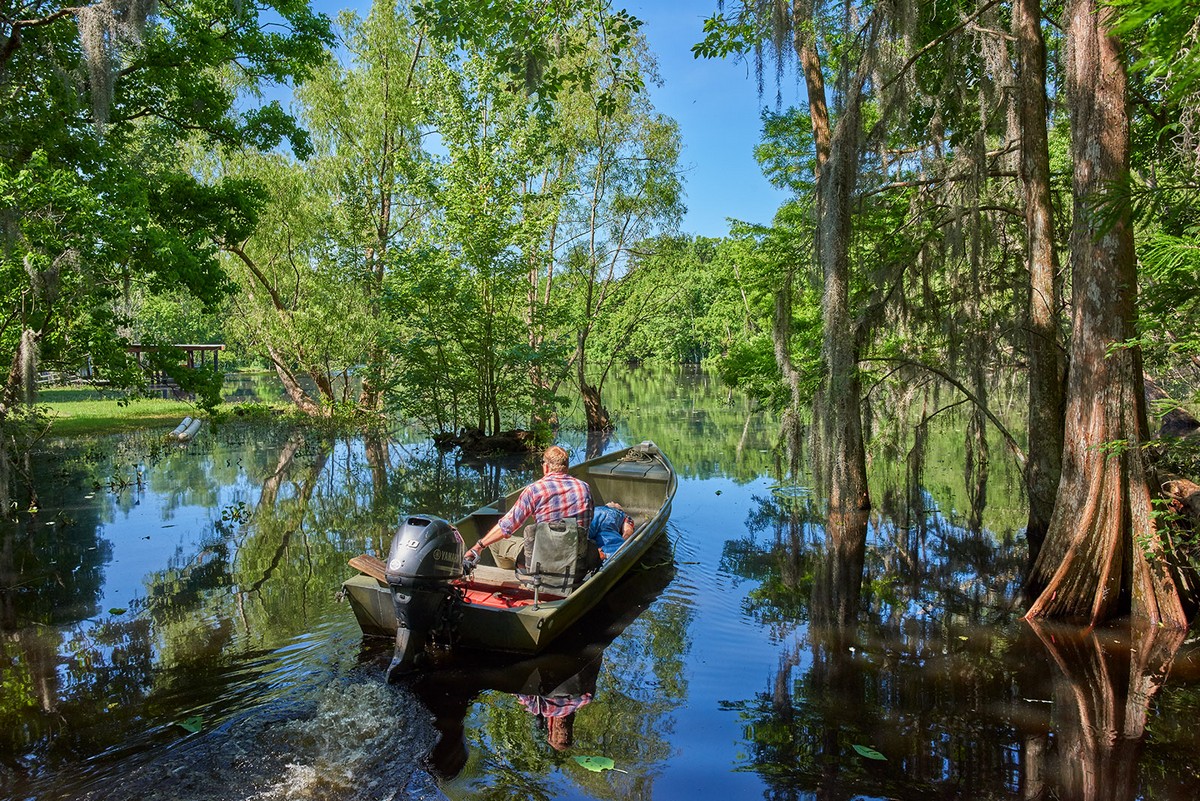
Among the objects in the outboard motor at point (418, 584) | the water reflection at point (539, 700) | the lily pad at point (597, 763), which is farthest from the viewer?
the outboard motor at point (418, 584)

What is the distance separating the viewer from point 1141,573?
252 inches

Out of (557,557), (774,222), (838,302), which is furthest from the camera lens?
(774,222)

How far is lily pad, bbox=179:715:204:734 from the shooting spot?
4.69 metres

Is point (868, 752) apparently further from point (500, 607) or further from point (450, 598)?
point (450, 598)

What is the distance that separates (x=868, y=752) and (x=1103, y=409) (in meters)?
3.75

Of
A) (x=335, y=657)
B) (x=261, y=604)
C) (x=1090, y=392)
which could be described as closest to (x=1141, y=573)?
(x=1090, y=392)

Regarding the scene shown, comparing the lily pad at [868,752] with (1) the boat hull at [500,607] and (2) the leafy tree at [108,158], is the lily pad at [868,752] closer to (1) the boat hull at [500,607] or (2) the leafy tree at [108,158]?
(1) the boat hull at [500,607]

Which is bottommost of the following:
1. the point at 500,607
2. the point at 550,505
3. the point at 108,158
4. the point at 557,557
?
the point at 500,607

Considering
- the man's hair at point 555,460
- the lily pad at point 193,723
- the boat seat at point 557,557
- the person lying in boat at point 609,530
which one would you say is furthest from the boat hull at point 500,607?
the lily pad at point 193,723

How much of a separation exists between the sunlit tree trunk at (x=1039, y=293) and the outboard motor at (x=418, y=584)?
6.05 meters

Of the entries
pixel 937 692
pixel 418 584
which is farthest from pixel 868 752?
pixel 418 584

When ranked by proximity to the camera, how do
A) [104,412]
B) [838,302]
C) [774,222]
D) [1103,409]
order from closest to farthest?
[1103,409], [838,302], [774,222], [104,412]

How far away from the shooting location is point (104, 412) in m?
23.4

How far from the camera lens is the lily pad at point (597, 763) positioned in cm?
441
